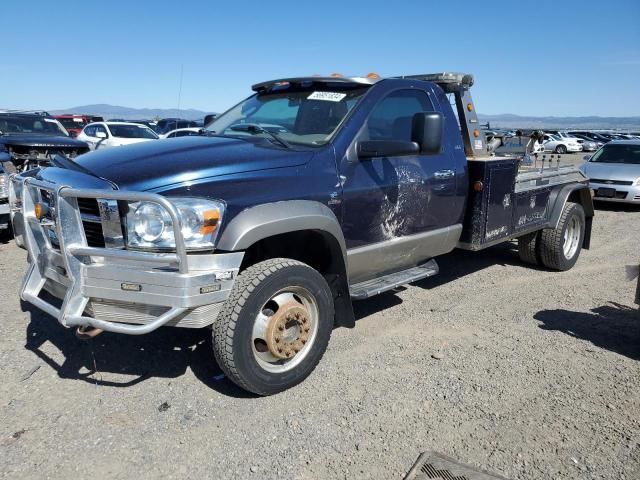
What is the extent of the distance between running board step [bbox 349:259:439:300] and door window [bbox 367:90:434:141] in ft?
3.59

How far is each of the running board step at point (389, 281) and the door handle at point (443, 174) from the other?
769mm

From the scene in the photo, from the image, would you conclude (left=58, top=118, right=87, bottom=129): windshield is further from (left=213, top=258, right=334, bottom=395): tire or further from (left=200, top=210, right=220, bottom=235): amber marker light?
(left=200, top=210, right=220, bottom=235): amber marker light

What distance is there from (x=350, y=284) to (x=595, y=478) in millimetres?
1957

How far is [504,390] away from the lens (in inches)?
133

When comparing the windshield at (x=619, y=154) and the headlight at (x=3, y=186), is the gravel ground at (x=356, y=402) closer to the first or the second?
the headlight at (x=3, y=186)

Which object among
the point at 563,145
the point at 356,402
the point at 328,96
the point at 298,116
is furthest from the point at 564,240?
the point at 563,145

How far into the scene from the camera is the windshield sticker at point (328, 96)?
3.92 metres

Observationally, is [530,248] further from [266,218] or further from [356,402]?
[266,218]

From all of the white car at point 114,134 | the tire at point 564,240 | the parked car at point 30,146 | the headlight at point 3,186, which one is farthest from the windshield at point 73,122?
the tire at point 564,240

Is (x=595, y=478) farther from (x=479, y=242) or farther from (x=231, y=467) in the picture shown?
(x=479, y=242)

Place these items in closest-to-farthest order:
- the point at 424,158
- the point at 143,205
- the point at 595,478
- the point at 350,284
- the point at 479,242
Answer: the point at 595,478, the point at 143,205, the point at 350,284, the point at 424,158, the point at 479,242

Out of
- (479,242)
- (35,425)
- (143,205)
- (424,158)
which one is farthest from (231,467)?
(479,242)

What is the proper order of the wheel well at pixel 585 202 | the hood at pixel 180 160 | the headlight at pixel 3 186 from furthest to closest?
the headlight at pixel 3 186, the wheel well at pixel 585 202, the hood at pixel 180 160

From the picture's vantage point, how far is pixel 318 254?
3699mm
